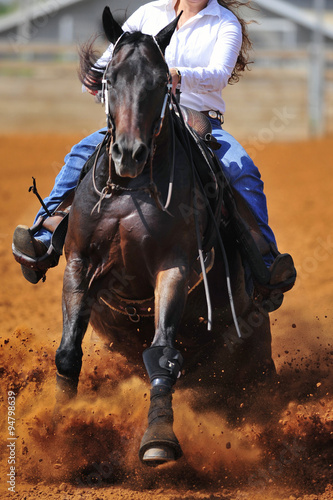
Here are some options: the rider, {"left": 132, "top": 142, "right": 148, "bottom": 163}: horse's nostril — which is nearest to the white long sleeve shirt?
the rider

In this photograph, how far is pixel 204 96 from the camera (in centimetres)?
478

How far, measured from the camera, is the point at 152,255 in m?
3.90

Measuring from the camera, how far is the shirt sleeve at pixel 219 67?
13.8ft

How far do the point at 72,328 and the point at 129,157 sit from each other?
1.08 m

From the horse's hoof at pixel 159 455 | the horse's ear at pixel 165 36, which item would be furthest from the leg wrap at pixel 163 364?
the horse's ear at pixel 165 36

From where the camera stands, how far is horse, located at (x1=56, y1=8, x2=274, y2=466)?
350 cm

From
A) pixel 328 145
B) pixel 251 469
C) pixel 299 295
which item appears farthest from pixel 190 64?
pixel 328 145

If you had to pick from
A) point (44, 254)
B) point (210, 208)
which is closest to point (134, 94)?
point (210, 208)

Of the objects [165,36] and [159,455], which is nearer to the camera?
[159,455]

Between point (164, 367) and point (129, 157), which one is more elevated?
point (129, 157)

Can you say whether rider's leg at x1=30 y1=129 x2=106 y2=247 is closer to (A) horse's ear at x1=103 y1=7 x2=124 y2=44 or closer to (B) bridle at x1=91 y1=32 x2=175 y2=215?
(B) bridle at x1=91 y1=32 x2=175 y2=215

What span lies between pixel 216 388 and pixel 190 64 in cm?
232

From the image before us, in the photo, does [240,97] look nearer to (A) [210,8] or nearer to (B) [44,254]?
(A) [210,8]

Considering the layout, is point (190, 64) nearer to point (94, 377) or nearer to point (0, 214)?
point (94, 377)
